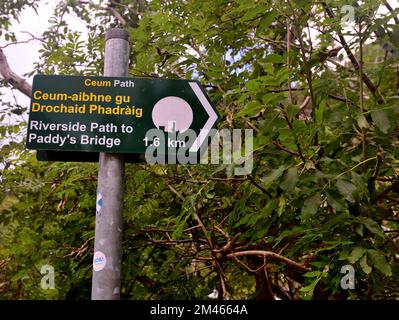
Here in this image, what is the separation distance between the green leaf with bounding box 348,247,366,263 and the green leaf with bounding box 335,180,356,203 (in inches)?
8.7

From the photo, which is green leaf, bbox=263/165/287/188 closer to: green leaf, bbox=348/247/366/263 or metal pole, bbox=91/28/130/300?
green leaf, bbox=348/247/366/263

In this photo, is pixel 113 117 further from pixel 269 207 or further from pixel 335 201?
pixel 335 201

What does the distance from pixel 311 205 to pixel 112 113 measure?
2.84 ft

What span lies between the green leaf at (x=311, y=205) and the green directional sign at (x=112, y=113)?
1.59ft

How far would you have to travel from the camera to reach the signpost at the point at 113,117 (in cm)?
189

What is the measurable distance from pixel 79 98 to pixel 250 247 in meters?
1.57

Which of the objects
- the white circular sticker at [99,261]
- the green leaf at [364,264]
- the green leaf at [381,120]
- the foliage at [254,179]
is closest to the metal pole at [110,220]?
the white circular sticker at [99,261]

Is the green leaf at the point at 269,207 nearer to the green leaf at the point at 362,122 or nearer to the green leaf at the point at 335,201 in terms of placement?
the green leaf at the point at 335,201

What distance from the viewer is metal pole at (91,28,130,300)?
176cm

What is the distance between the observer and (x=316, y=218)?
2.12 metres

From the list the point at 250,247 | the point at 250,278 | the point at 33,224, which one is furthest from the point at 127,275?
the point at 250,278

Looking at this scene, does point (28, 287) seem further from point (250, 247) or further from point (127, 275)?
point (250, 247)

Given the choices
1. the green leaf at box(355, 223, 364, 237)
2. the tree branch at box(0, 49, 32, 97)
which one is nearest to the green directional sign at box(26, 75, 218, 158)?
the green leaf at box(355, 223, 364, 237)

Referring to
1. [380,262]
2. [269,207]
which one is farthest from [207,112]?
[380,262]
